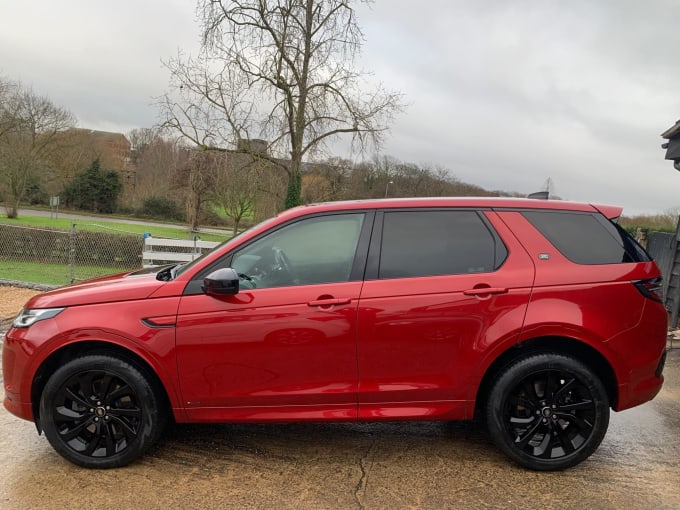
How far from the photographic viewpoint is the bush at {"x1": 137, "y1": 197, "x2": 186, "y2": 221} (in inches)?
1927

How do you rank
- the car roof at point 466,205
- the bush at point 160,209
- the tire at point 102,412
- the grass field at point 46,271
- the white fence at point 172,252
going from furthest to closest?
the bush at point 160,209
the grass field at point 46,271
the white fence at point 172,252
the car roof at point 466,205
the tire at point 102,412

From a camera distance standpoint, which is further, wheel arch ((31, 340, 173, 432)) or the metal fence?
the metal fence

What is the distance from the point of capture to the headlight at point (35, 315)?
3.21 meters

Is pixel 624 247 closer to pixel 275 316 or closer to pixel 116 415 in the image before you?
pixel 275 316

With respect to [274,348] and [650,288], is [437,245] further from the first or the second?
[650,288]

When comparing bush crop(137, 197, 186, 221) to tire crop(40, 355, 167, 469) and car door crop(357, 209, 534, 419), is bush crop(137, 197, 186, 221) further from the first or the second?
car door crop(357, 209, 534, 419)

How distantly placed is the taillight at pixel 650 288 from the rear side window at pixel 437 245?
0.90m

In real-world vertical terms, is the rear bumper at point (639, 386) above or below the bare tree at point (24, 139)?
below

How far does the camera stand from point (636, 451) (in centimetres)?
365

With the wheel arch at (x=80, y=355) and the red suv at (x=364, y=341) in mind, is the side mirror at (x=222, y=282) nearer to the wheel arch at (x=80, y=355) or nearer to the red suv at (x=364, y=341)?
the red suv at (x=364, y=341)

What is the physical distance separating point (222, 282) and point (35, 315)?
4.28 ft

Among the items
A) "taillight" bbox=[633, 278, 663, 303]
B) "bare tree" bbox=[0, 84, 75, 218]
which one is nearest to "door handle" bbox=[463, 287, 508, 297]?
"taillight" bbox=[633, 278, 663, 303]

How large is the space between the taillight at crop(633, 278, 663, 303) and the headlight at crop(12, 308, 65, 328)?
149 inches

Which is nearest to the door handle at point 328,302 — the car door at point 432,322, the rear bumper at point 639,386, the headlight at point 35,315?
the car door at point 432,322
